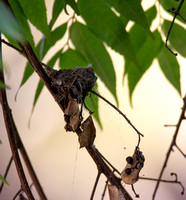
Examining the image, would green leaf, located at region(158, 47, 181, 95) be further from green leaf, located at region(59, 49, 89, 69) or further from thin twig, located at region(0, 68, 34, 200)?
thin twig, located at region(0, 68, 34, 200)

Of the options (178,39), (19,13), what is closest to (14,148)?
(19,13)

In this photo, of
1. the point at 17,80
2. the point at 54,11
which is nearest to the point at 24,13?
the point at 54,11

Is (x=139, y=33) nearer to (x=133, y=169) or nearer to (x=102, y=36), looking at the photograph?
(x=102, y=36)

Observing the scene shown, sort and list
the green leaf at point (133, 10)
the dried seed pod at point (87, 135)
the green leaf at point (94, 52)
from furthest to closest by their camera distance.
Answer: the green leaf at point (94, 52) → the green leaf at point (133, 10) → the dried seed pod at point (87, 135)

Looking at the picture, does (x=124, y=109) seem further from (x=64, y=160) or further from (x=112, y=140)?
(x=64, y=160)

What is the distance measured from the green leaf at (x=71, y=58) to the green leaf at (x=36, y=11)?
0.20 meters

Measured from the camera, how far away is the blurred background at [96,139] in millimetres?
1503

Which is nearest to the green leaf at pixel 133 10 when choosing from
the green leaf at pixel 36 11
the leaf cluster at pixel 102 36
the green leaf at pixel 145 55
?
the leaf cluster at pixel 102 36

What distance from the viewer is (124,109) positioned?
5.12 ft

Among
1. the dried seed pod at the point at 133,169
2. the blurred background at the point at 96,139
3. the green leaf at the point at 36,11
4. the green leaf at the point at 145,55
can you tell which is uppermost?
the green leaf at the point at 36,11

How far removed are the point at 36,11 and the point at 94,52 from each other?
22cm

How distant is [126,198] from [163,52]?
16.8 inches

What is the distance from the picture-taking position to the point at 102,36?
63 cm

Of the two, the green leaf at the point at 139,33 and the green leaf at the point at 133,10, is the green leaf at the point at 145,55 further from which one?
the green leaf at the point at 133,10
